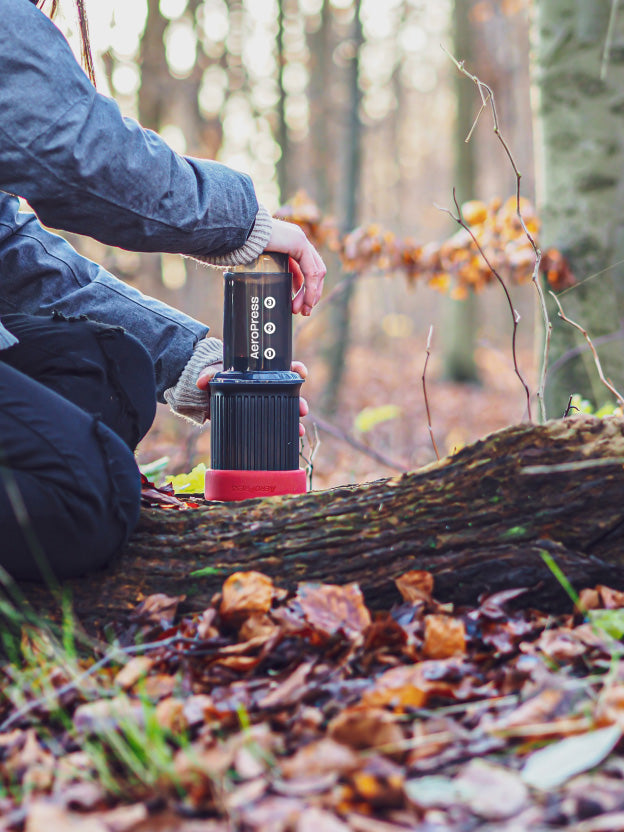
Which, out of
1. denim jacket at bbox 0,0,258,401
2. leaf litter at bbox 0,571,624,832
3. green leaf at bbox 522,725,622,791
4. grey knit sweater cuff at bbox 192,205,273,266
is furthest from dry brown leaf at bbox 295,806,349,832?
grey knit sweater cuff at bbox 192,205,273,266

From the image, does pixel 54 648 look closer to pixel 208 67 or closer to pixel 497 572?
pixel 497 572

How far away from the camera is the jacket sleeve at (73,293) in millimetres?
2359

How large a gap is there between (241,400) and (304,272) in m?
0.43

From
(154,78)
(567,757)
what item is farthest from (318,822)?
(154,78)

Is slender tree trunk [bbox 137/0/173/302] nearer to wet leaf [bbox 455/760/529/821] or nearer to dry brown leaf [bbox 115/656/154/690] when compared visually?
dry brown leaf [bbox 115/656/154/690]

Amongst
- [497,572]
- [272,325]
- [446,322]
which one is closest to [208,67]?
[446,322]

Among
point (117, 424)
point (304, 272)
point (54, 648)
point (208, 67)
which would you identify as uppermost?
point (208, 67)

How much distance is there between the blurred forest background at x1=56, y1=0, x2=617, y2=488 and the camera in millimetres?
8727

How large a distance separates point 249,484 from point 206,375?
0.39m

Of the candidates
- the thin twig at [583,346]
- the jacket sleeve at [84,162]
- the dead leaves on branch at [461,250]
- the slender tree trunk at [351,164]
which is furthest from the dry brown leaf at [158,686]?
the slender tree trunk at [351,164]

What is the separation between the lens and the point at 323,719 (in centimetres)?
133

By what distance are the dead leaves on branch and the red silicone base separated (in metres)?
2.43

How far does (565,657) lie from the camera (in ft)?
4.74

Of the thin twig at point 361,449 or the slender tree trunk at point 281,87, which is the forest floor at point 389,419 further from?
the slender tree trunk at point 281,87
